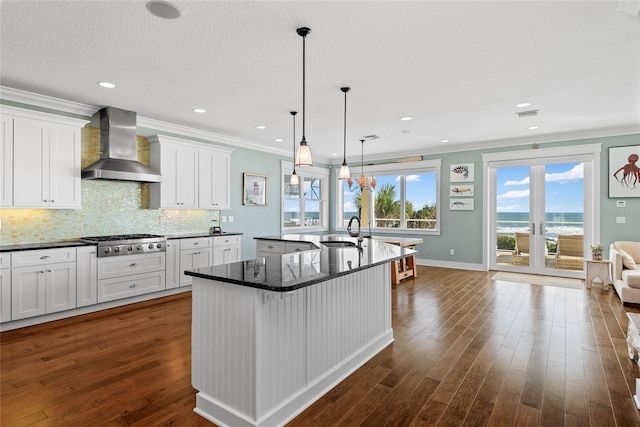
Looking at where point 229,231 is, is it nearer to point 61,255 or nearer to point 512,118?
point 61,255

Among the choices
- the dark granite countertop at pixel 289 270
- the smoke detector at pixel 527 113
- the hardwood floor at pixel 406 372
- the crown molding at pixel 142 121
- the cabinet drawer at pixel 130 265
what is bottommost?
the hardwood floor at pixel 406 372

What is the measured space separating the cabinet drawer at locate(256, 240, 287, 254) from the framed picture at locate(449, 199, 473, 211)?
412cm

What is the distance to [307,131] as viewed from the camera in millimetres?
5715

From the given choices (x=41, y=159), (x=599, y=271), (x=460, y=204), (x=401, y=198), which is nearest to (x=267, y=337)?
(x=41, y=159)

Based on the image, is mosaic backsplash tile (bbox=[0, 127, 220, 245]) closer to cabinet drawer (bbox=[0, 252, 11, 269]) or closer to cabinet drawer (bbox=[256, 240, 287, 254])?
cabinet drawer (bbox=[0, 252, 11, 269])

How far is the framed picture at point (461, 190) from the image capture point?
276 inches

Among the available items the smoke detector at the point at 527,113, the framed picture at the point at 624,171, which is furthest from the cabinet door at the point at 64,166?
the framed picture at the point at 624,171

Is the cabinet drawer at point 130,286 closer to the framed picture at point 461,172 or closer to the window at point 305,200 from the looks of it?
the window at point 305,200

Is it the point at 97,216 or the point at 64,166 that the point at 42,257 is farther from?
the point at 64,166

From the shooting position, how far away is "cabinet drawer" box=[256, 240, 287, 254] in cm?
488

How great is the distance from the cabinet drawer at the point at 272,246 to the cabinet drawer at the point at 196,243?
2.70 ft

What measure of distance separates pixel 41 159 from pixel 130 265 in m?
1.58

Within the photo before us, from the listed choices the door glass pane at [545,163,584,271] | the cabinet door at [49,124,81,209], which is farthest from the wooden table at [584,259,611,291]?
the cabinet door at [49,124,81,209]

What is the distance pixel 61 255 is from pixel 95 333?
3.44 feet
